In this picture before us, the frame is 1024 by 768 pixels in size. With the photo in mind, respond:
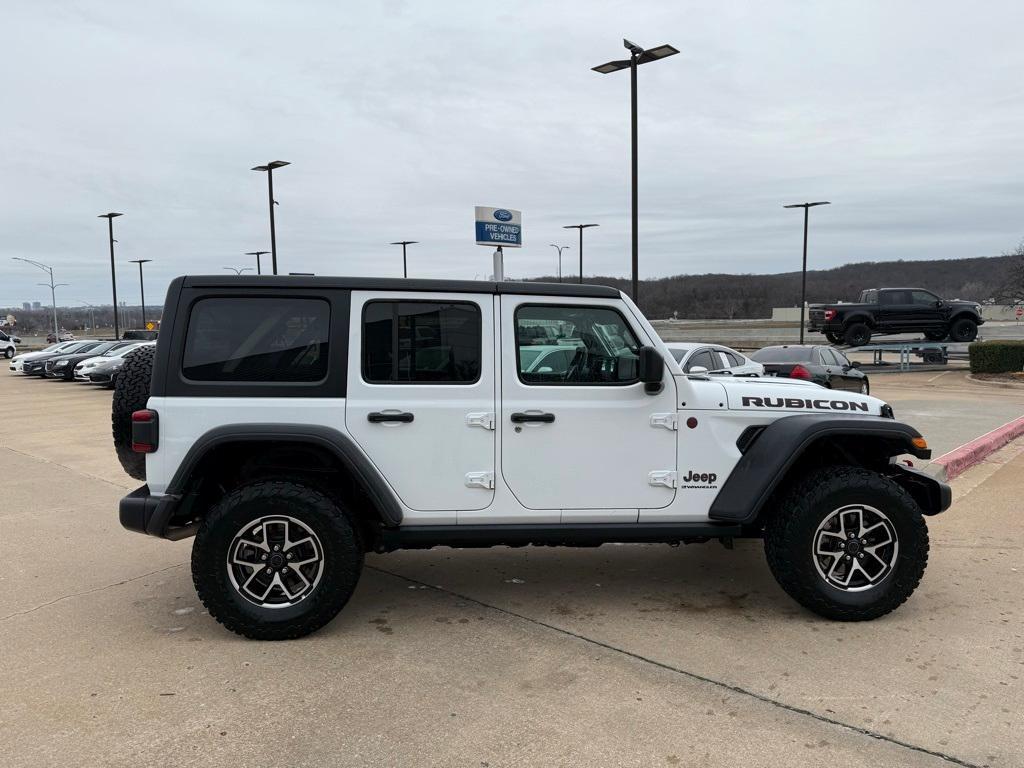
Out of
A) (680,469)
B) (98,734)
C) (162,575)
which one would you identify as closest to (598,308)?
(680,469)

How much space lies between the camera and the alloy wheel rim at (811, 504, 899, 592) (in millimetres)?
4227

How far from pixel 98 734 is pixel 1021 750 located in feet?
12.1

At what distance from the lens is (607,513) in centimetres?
425

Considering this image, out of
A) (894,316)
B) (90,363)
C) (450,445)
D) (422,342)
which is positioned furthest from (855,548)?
(894,316)

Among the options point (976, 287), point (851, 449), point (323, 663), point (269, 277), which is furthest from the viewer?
point (976, 287)

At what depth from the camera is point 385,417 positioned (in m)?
4.07

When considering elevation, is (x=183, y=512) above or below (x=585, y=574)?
above

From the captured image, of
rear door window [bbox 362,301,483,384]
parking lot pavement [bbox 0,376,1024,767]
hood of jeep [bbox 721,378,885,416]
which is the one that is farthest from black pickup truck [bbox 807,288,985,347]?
rear door window [bbox 362,301,483,384]

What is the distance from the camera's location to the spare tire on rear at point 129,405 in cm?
430

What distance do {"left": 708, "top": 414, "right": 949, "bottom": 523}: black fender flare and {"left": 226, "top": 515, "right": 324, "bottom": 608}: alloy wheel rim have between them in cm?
221

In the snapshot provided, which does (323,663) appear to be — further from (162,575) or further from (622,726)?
(162,575)

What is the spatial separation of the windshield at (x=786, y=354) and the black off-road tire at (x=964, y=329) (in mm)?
15495

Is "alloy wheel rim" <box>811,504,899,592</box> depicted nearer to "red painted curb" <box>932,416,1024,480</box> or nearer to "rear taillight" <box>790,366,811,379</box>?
"red painted curb" <box>932,416,1024,480</box>

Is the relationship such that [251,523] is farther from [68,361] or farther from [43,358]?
[43,358]
